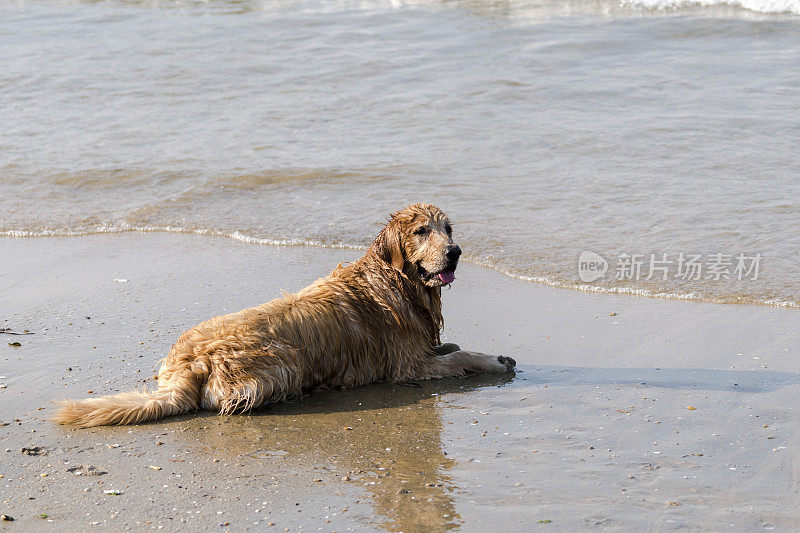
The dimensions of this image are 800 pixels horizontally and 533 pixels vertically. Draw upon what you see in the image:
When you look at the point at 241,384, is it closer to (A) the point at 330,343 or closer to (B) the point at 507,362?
(A) the point at 330,343

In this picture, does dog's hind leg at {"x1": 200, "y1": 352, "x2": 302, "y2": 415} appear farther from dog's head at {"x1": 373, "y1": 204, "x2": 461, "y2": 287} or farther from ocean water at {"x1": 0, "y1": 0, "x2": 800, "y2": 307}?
ocean water at {"x1": 0, "y1": 0, "x2": 800, "y2": 307}

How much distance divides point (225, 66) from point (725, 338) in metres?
12.3

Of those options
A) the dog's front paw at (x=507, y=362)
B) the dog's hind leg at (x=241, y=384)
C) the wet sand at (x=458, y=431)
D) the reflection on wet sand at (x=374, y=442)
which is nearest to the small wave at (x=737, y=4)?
the wet sand at (x=458, y=431)

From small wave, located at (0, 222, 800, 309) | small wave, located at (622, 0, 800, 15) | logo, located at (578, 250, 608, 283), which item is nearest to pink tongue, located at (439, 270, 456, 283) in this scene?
small wave, located at (0, 222, 800, 309)

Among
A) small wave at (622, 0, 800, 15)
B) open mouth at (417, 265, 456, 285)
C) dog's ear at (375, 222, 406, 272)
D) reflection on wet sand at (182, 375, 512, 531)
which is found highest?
small wave at (622, 0, 800, 15)

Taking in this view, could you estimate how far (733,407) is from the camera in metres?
5.23

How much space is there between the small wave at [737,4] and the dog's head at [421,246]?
14.6 m

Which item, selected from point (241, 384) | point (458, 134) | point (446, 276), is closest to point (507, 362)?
point (446, 276)

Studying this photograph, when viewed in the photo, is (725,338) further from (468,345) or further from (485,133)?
(485,133)

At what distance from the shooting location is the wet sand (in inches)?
160

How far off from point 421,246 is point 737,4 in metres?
15.4

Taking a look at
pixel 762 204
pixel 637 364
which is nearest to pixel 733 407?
pixel 637 364

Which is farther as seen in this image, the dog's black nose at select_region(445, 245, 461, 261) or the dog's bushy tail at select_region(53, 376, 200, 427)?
the dog's black nose at select_region(445, 245, 461, 261)

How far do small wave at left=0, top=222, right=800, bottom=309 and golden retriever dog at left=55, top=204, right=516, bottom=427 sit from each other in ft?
5.98
